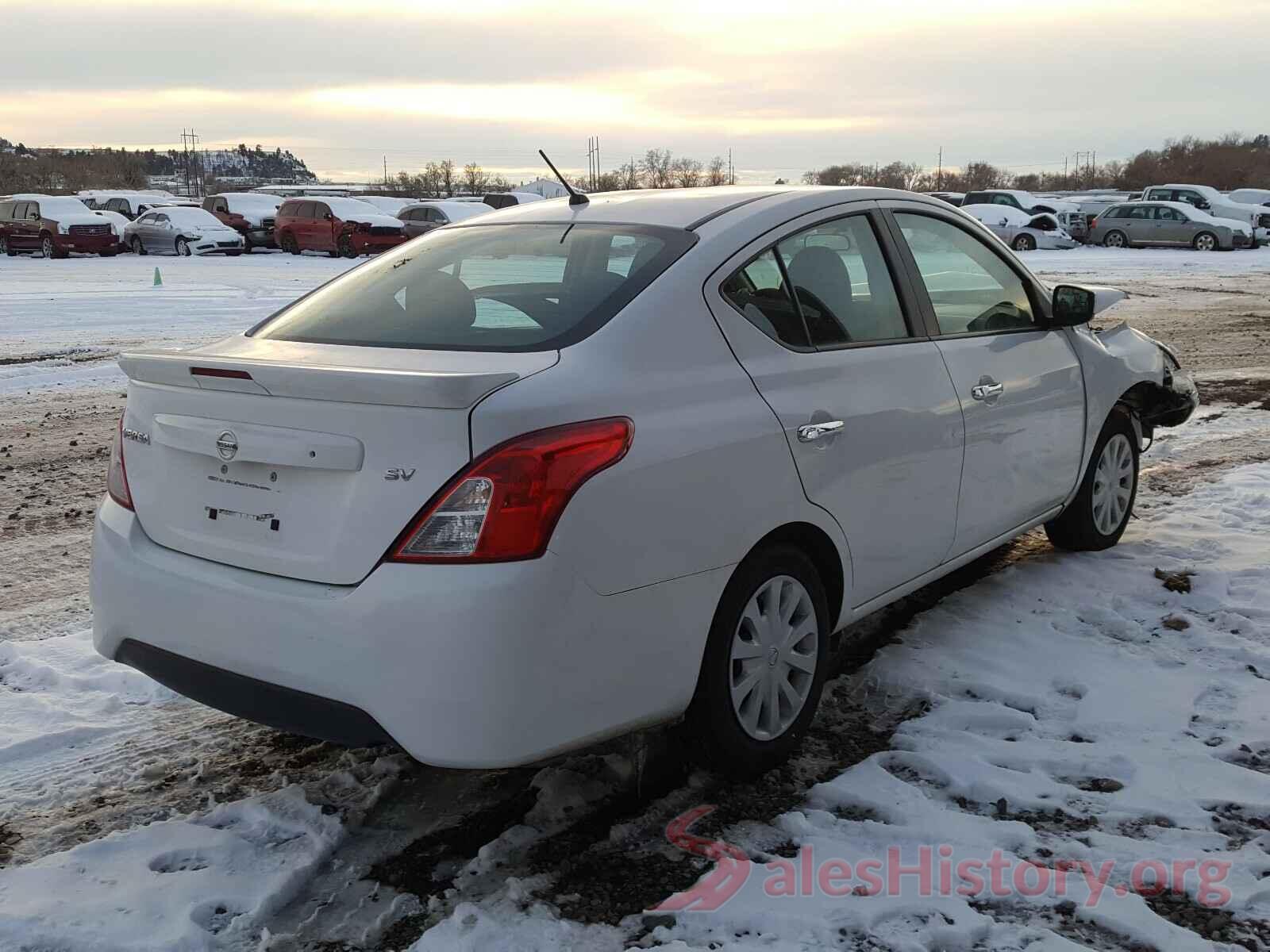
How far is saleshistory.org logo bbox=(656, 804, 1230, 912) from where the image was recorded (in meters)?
2.96

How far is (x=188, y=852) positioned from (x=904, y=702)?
2.30 metres

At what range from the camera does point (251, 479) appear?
304 centimetres

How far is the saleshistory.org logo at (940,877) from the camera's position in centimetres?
296

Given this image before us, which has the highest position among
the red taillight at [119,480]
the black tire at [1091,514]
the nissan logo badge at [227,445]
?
the nissan logo badge at [227,445]

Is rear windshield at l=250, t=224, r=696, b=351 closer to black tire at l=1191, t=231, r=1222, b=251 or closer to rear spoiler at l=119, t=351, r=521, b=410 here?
rear spoiler at l=119, t=351, r=521, b=410

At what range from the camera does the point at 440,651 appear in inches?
108

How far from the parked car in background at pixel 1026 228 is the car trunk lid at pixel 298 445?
99.8 feet

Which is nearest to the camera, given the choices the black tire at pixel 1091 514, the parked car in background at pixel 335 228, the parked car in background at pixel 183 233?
the black tire at pixel 1091 514

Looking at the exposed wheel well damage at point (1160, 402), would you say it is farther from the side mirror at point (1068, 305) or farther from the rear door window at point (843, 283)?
the rear door window at point (843, 283)

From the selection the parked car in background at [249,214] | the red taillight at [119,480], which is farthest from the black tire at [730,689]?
the parked car in background at [249,214]

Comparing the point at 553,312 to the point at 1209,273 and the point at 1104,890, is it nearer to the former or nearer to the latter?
the point at 1104,890

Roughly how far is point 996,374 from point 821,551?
50.3 inches

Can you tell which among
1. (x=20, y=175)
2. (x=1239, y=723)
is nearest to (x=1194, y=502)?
(x=1239, y=723)

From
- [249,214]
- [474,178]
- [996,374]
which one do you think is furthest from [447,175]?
[996,374]
